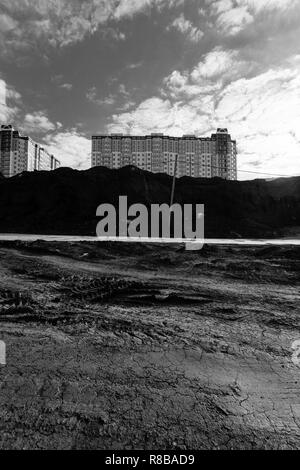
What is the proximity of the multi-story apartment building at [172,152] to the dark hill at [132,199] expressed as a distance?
757 inches

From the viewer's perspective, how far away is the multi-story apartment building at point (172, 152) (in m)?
53.8

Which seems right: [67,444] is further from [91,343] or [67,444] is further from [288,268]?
[288,268]

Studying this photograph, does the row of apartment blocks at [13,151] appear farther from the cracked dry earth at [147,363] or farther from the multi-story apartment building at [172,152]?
the cracked dry earth at [147,363]

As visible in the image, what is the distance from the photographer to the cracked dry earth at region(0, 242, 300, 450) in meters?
2.19

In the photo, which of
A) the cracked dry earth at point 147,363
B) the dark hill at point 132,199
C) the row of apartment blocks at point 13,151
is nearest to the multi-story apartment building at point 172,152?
the row of apartment blocks at point 13,151

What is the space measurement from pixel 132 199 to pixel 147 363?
25.8 meters

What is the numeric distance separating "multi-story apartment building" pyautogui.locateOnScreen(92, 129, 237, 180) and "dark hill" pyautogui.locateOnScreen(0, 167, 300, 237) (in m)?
19.2

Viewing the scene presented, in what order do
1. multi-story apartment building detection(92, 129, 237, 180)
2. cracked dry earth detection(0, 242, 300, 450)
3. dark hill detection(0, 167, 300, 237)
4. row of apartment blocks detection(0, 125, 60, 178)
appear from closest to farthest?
cracked dry earth detection(0, 242, 300, 450), dark hill detection(0, 167, 300, 237), row of apartment blocks detection(0, 125, 60, 178), multi-story apartment building detection(92, 129, 237, 180)

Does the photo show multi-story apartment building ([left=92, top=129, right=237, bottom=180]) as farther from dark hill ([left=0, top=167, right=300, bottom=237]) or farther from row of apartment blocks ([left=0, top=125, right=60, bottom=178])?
dark hill ([left=0, top=167, right=300, bottom=237])

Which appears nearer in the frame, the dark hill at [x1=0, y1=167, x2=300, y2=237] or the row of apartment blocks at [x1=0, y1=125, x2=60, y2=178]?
the dark hill at [x1=0, y1=167, x2=300, y2=237]

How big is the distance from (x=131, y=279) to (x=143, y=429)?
4661mm

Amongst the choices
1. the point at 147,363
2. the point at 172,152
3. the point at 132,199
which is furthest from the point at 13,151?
the point at 147,363

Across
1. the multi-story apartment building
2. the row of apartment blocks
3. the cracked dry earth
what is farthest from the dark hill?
the row of apartment blocks
